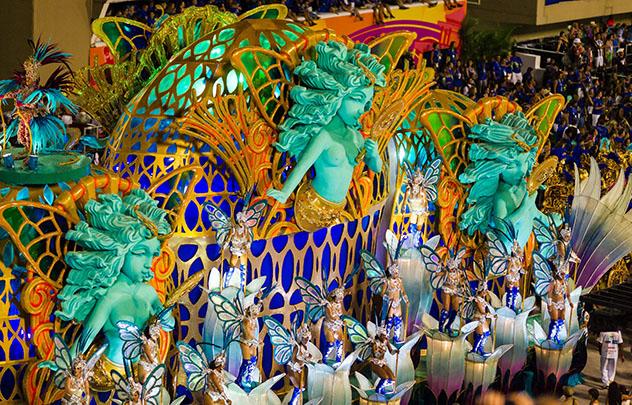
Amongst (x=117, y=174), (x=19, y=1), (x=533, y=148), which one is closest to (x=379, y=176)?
(x=533, y=148)

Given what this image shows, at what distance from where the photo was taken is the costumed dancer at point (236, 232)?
11734 mm

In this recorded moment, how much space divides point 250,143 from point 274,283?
1275 mm

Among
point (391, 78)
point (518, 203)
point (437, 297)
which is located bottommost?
point (437, 297)

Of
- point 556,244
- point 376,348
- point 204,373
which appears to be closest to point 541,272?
point 556,244

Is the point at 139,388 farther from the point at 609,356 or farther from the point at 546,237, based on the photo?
the point at 609,356

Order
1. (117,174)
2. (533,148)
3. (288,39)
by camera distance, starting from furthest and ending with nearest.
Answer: (533,148)
(288,39)
(117,174)

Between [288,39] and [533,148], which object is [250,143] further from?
[533,148]

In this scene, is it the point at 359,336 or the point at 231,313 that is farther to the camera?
the point at 359,336

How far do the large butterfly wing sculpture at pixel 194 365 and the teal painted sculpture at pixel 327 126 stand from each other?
185cm

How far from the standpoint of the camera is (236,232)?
11750 mm

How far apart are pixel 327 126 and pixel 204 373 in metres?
2.67

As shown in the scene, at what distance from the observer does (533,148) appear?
14195 mm

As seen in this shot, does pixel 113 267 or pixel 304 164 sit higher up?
pixel 304 164

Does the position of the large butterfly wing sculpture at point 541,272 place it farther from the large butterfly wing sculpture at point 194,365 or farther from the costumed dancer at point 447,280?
the large butterfly wing sculpture at point 194,365
